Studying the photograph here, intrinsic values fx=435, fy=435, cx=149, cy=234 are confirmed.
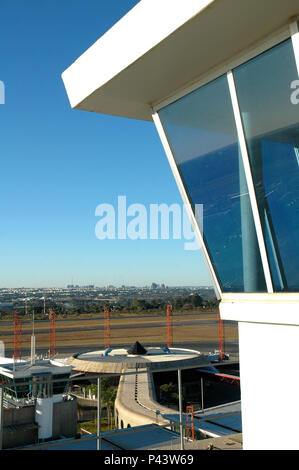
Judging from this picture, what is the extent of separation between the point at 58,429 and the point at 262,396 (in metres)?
21.9

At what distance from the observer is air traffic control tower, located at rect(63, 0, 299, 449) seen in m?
3.96

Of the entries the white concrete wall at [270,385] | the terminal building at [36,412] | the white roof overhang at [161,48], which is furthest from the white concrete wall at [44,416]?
the white roof overhang at [161,48]

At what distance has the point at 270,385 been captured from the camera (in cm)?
449

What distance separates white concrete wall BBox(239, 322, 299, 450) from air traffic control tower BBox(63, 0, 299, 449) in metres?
0.01

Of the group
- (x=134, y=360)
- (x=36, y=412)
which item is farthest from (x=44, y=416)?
(x=134, y=360)

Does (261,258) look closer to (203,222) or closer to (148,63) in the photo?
(203,222)

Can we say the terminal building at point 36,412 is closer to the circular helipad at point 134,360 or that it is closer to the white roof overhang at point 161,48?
the circular helipad at point 134,360

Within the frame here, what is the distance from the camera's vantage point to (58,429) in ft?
77.6

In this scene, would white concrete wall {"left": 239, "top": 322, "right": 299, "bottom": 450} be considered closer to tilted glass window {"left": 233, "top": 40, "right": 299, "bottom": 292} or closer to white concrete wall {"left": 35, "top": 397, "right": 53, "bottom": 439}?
tilted glass window {"left": 233, "top": 40, "right": 299, "bottom": 292}

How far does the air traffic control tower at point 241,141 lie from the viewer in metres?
3.96

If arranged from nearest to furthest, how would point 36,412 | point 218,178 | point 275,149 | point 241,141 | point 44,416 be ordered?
1. point 275,149
2. point 241,141
3. point 218,178
4. point 44,416
5. point 36,412

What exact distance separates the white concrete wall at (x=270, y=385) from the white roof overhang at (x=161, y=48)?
111 inches

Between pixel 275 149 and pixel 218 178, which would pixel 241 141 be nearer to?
pixel 275 149

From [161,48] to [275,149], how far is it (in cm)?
149
